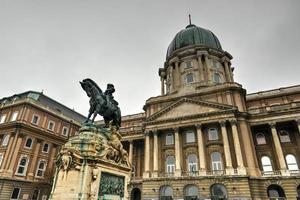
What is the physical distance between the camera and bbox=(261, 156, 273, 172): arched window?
32.7 metres

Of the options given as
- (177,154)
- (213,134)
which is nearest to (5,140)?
(177,154)

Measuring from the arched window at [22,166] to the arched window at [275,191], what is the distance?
37.9m

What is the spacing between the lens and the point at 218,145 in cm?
3341

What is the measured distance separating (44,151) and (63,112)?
11171mm

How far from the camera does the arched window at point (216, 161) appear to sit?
32.0m

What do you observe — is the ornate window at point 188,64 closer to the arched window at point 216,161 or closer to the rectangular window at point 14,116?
the arched window at point 216,161

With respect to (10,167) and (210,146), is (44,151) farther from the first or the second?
(210,146)

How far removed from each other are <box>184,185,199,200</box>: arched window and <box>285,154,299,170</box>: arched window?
14.6 meters

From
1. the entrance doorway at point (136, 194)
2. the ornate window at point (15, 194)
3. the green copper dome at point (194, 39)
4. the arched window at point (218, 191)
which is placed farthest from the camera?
the green copper dome at point (194, 39)

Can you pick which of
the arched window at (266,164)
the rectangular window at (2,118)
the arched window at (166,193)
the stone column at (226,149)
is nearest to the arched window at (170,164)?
the arched window at (166,193)

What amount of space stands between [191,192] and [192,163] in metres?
4.58

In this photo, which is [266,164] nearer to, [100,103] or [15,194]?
[100,103]

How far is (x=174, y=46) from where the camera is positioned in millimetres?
56844

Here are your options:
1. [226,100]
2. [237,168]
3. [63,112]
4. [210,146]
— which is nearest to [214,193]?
[237,168]
